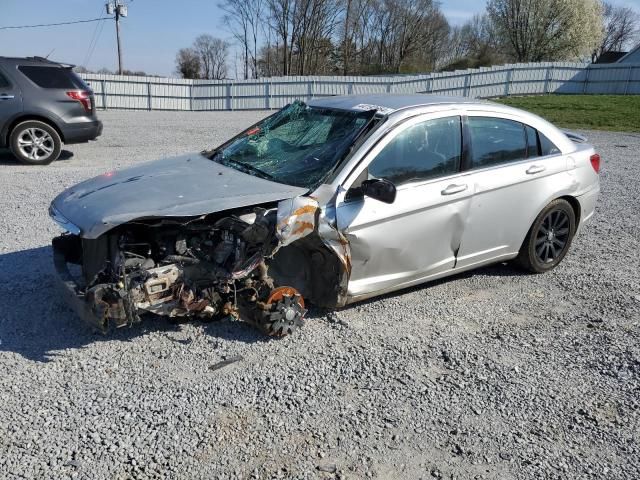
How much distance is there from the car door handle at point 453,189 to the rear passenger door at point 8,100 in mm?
8175

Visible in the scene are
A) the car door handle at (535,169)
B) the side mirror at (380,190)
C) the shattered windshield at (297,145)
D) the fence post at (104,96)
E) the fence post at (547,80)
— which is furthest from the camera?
the fence post at (547,80)

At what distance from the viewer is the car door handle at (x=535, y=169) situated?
15.3 ft

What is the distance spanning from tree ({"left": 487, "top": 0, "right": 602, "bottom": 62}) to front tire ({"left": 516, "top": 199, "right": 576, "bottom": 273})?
192ft

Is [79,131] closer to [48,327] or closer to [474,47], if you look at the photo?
[48,327]

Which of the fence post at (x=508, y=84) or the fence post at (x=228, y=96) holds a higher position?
the fence post at (x=508, y=84)

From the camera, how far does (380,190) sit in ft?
11.6

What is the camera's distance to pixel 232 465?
260 cm

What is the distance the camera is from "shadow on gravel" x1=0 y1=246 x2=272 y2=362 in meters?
3.61

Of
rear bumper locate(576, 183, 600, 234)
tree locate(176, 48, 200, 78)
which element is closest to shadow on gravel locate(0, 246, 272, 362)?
rear bumper locate(576, 183, 600, 234)

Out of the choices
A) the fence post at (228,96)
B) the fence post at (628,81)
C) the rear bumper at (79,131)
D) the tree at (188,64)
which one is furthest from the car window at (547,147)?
the tree at (188,64)

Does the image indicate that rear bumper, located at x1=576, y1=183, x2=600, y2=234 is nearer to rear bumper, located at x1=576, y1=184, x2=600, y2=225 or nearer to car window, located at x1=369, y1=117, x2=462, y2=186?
rear bumper, located at x1=576, y1=184, x2=600, y2=225

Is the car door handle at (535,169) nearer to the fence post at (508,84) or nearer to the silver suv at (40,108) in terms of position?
the silver suv at (40,108)

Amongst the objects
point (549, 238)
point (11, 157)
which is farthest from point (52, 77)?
point (549, 238)

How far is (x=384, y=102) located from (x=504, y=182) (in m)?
1.20
